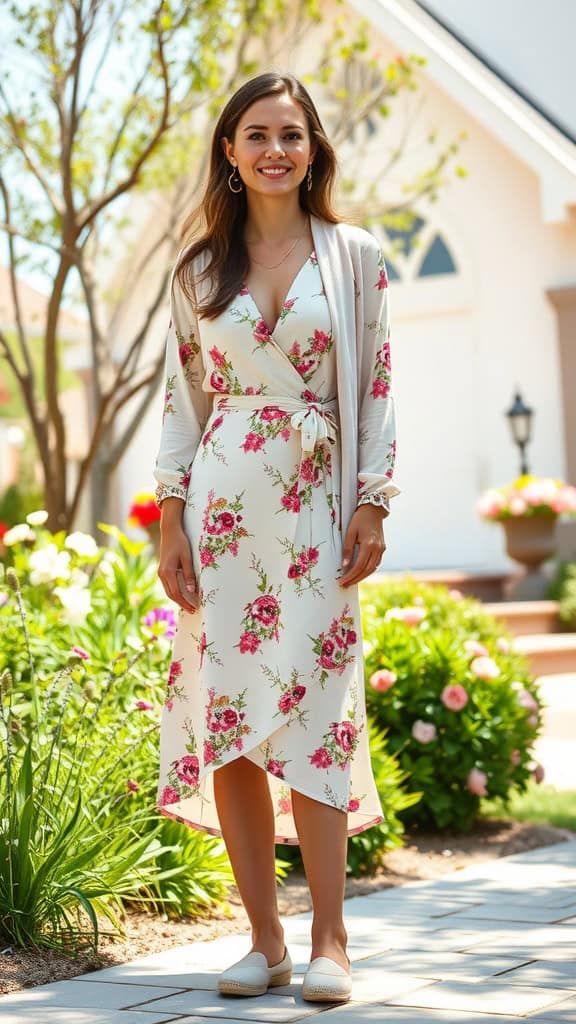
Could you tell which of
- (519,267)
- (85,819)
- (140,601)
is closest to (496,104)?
(519,267)

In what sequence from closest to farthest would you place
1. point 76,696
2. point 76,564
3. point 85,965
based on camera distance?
point 85,965 → point 76,696 → point 76,564

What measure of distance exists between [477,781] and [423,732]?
264 millimetres

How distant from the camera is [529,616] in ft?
35.8

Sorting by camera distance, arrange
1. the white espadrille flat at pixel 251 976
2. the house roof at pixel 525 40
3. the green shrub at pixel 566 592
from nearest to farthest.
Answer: the white espadrille flat at pixel 251 976 → the green shrub at pixel 566 592 → the house roof at pixel 525 40

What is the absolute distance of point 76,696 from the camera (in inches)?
182

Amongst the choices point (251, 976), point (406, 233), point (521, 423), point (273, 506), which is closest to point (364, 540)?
point (273, 506)

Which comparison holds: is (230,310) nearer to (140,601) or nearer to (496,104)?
(140,601)

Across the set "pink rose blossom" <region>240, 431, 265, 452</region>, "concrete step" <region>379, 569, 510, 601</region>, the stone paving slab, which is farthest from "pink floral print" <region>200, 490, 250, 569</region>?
"concrete step" <region>379, 569, 510, 601</region>

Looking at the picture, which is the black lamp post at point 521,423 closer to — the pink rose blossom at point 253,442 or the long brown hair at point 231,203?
the long brown hair at point 231,203

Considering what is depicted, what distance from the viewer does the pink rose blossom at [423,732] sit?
208 inches

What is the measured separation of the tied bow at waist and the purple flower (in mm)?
1786

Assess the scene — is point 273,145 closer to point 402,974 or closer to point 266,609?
point 266,609

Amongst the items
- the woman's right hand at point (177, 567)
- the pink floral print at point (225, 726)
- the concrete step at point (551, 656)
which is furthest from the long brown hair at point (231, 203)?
the concrete step at point (551, 656)

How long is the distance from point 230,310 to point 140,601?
2.54 metres
